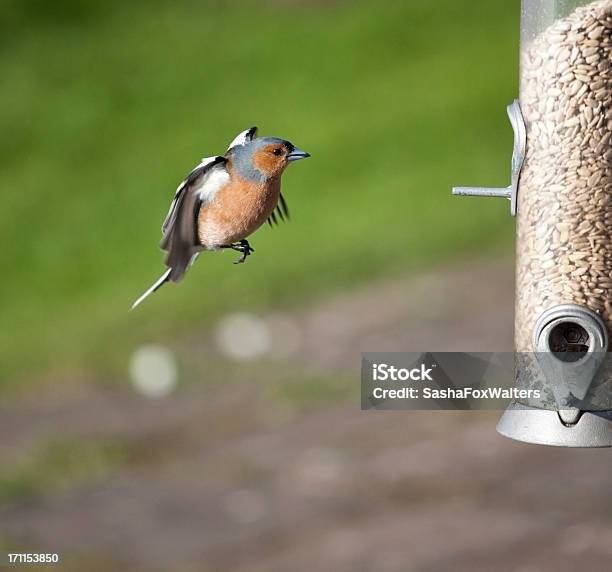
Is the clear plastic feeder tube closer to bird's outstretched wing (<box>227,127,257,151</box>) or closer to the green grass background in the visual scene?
bird's outstretched wing (<box>227,127,257,151</box>)

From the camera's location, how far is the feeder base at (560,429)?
15.0 feet

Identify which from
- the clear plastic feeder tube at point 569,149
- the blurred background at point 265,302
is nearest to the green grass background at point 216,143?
the blurred background at point 265,302

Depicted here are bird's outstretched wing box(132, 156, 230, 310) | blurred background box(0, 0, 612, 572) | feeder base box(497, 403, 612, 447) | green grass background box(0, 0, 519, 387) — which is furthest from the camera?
green grass background box(0, 0, 519, 387)

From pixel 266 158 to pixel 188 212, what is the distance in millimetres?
227

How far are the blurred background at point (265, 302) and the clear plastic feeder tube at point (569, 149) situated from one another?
196 inches

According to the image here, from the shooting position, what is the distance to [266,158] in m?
3.05

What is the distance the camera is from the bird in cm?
302

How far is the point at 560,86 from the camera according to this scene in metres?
4.74

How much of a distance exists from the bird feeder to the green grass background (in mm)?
7891

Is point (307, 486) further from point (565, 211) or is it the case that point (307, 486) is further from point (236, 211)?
point (236, 211)

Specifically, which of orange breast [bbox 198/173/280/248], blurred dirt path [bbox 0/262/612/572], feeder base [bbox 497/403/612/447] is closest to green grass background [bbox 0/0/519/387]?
blurred dirt path [bbox 0/262/612/572]

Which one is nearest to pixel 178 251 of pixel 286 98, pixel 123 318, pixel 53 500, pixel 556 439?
pixel 556 439

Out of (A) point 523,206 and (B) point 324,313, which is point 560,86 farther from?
(B) point 324,313

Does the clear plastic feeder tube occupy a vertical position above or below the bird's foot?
above
